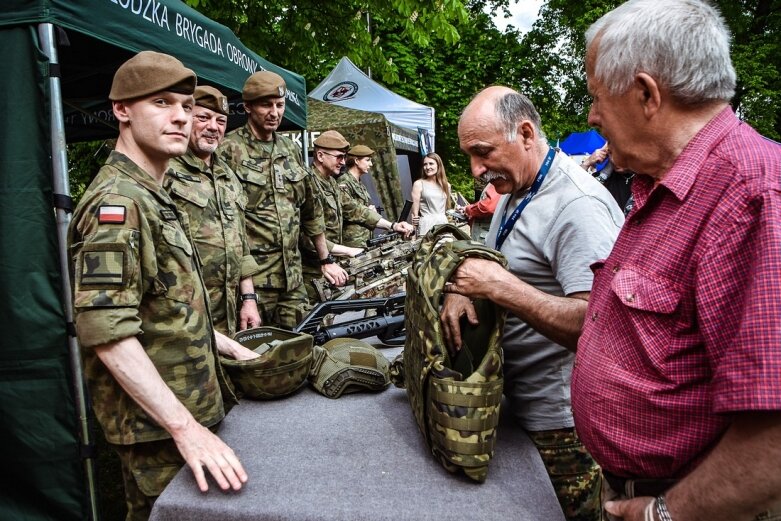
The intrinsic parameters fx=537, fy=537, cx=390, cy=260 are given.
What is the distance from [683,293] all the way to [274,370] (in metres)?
1.37

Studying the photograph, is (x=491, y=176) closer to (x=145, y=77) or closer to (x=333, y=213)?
(x=145, y=77)

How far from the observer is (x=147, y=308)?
5.30ft

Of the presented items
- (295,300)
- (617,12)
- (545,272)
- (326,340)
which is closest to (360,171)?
(295,300)

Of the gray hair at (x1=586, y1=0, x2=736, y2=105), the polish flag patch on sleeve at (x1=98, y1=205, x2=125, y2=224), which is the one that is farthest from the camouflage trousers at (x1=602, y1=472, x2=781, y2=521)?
the polish flag patch on sleeve at (x1=98, y1=205, x2=125, y2=224)

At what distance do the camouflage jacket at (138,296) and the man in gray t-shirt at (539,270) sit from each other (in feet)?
2.71

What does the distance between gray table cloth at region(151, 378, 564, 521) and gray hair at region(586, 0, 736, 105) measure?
0.95 metres

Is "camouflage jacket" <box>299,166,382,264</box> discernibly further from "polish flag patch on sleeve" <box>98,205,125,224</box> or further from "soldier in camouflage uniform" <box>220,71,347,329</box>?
"polish flag patch on sleeve" <box>98,205,125,224</box>

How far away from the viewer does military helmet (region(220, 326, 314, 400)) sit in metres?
1.86

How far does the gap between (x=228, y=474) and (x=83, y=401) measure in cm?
139

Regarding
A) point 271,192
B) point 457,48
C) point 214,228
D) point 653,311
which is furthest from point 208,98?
point 457,48

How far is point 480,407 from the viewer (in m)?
1.29

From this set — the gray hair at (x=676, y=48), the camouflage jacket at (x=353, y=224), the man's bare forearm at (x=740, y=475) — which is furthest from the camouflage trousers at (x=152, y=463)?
the camouflage jacket at (x=353, y=224)

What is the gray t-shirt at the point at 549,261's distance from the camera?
154 centimetres

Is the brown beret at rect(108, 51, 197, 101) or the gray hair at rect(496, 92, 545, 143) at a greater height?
the brown beret at rect(108, 51, 197, 101)
